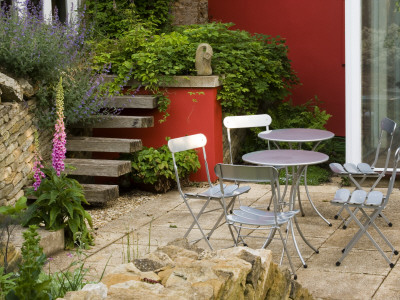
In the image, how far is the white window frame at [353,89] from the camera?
845 centimetres

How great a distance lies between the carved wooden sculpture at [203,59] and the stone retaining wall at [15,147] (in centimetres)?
204

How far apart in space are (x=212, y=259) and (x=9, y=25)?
4.44 meters

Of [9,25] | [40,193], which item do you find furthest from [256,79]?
[40,193]

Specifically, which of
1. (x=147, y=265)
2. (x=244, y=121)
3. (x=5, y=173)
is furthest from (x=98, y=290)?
(x=244, y=121)

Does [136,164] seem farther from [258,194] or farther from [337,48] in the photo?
[337,48]

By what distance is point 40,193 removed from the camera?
20.1ft

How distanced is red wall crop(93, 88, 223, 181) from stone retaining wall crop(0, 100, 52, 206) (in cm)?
168

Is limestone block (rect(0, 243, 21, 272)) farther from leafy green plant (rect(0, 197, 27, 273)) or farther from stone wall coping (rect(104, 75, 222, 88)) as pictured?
stone wall coping (rect(104, 75, 222, 88))

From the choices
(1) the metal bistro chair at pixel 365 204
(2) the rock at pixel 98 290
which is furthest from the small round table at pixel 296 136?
(2) the rock at pixel 98 290

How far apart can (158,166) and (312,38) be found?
3.77m

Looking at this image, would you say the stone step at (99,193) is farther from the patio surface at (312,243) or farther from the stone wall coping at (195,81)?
the stone wall coping at (195,81)

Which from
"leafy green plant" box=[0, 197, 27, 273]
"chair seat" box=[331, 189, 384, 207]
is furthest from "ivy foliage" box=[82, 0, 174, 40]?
"leafy green plant" box=[0, 197, 27, 273]

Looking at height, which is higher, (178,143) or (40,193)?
(178,143)

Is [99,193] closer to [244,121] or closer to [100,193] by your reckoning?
[100,193]
